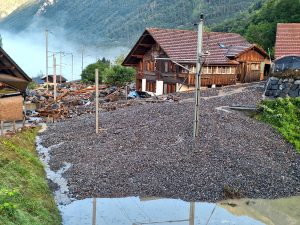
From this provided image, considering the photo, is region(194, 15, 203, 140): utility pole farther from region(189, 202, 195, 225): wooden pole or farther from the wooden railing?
the wooden railing

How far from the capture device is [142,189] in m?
13.9

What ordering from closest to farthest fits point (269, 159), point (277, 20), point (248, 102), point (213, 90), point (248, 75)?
point (269, 159), point (248, 102), point (213, 90), point (248, 75), point (277, 20)

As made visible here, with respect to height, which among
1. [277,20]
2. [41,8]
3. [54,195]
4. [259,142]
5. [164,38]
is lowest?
[54,195]

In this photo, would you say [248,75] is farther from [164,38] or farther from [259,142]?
[259,142]

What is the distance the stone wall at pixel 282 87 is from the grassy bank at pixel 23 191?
15.3 meters

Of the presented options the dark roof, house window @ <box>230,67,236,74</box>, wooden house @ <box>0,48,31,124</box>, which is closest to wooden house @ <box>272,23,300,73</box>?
house window @ <box>230,67,236,74</box>

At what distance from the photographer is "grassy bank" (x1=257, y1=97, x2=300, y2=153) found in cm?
1892

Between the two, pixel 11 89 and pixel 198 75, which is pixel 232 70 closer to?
pixel 198 75

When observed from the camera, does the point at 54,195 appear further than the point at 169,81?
No

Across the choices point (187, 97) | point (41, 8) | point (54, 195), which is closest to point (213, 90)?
point (187, 97)

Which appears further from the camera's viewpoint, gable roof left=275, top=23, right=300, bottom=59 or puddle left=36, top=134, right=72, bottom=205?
gable roof left=275, top=23, right=300, bottom=59

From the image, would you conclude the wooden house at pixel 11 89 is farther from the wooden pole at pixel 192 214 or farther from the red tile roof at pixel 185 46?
the wooden pole at pixel 192 214

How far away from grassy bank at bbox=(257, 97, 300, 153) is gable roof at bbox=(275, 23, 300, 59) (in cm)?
877

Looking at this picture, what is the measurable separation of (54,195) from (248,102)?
14.7 meters
